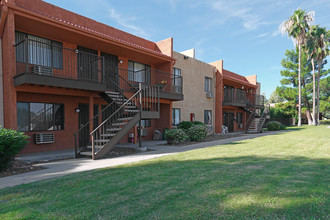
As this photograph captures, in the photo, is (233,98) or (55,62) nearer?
(55,62)

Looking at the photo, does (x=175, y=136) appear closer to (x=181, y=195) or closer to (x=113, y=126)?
(x=113, y=126)

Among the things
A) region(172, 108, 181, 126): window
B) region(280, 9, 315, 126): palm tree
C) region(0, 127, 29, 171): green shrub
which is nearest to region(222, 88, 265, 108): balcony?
region(172, 108, 181, 126): window

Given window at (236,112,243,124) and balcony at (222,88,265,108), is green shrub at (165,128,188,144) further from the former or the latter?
window at (236,112,243,124)

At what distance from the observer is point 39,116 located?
10.1 meters

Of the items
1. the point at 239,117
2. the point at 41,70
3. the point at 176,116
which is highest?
the point at 41,70

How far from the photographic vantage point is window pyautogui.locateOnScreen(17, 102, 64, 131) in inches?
374

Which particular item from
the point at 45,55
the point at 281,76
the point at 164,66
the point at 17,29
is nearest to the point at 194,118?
the point at 164,66

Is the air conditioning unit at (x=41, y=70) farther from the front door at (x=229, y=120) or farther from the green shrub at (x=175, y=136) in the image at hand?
the front door at (x=229, y=120)

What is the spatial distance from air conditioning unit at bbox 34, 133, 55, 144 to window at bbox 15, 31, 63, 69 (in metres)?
3.23

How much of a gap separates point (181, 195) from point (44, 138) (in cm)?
855

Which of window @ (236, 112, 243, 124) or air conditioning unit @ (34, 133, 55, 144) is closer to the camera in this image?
air conditioning unit @ (34, 133, 55, 144)

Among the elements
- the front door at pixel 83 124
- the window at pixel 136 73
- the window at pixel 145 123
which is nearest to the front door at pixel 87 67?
the front door at pixel 83 124

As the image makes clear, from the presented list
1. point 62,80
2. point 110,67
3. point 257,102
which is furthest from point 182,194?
point 257,102

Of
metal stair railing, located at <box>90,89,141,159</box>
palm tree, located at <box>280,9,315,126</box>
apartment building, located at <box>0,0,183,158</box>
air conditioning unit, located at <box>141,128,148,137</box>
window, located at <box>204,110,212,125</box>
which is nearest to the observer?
apartment building, located at <box>0,0,183,158</box>
